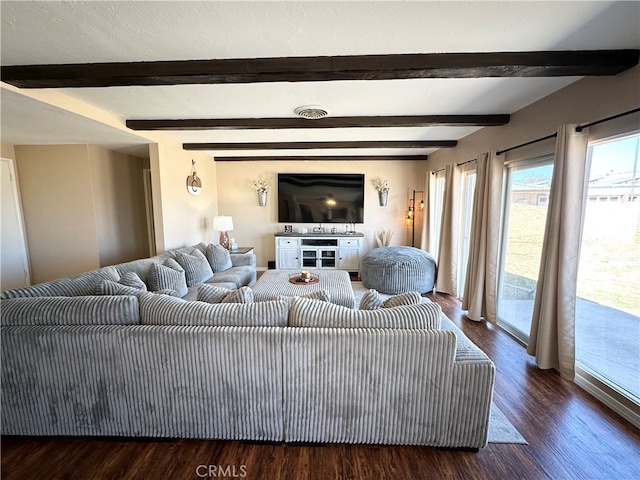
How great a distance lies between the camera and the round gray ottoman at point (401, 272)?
14.3ft

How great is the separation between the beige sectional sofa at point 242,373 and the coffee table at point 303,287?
1237mm

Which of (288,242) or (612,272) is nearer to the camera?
(612,272)

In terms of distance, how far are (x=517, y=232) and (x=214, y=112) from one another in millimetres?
3676

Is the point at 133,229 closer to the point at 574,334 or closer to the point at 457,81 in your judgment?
the point at 457,81

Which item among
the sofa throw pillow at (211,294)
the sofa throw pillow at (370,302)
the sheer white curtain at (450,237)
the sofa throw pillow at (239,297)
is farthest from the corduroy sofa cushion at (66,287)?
the sheer white curtain at (450,237)

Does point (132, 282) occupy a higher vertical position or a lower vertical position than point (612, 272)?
lower

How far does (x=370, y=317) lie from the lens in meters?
1.63

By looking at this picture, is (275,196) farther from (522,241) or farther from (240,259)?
(522,241)

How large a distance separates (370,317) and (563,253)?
1794 millimetres

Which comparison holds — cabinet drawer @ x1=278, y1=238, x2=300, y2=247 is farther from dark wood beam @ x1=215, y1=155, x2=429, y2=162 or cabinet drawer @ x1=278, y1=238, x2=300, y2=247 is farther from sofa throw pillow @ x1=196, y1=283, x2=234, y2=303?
sofa throw pillow @ x1=196, y1=283, x2=234, y2=303

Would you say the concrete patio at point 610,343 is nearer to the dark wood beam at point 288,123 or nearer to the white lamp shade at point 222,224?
the dark wood beam at point 288,123

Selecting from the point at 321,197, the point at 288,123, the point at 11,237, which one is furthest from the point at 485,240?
the point at 11,237

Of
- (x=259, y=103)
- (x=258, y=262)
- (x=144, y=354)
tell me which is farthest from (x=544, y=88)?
(x=258, y=262)

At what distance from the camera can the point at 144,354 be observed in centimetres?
162
